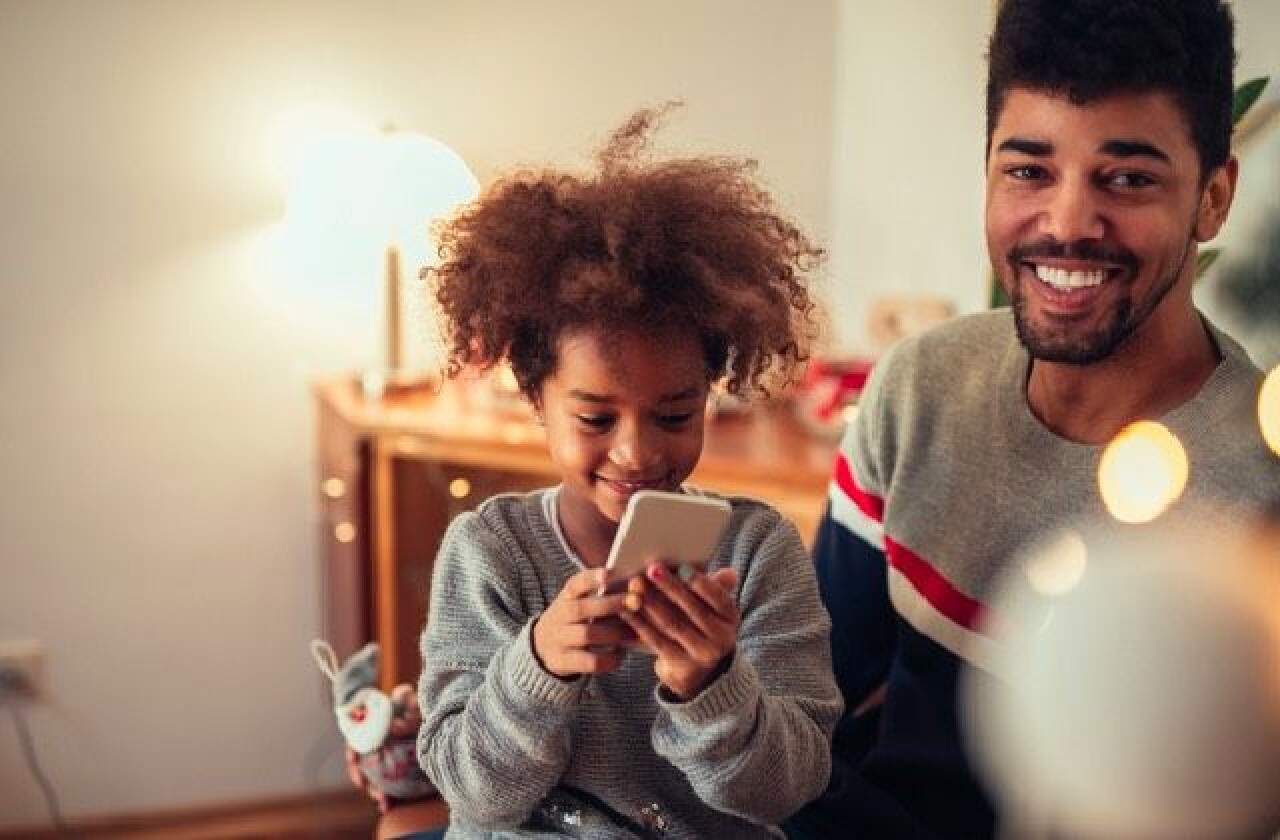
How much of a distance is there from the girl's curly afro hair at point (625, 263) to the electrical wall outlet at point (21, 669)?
57.9 inches

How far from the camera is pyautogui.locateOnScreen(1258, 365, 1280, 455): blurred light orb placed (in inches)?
36.9

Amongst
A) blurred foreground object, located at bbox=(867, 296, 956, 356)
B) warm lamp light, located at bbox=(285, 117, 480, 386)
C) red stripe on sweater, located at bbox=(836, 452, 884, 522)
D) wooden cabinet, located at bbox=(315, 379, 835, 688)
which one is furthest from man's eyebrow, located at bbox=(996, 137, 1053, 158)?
warm lamp light, located at bbox=(285, 117, 480, 386)

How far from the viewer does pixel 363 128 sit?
2.19 m

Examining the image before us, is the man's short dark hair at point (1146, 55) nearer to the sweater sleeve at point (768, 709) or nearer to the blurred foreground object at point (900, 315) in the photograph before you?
the sweater sleeve at point (768, 709)

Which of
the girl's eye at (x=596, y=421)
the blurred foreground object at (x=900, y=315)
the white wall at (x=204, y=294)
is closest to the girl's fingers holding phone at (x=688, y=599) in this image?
the girl's eye at (x=596, y=421)

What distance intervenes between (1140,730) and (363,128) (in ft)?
5.25

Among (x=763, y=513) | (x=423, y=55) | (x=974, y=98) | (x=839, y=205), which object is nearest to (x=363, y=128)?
(x=423, y=55)

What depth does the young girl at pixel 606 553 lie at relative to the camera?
0.84 m

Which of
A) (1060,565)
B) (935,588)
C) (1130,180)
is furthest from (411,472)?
(1130,180)

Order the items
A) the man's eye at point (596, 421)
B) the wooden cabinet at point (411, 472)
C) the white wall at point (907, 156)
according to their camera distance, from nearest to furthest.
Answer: the man's eye at point (596, 421)
the white wall at point (907, 156)
the wooden cabinet at point (411, 472)

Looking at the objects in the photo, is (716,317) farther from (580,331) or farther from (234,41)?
(234,41)

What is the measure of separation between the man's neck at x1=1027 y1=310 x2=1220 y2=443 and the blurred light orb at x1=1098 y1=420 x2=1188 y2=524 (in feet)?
0.04

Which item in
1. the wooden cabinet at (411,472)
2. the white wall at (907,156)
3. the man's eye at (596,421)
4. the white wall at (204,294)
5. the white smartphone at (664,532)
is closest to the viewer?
the white smartphone at (664,532)

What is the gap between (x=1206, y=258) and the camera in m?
1.02
